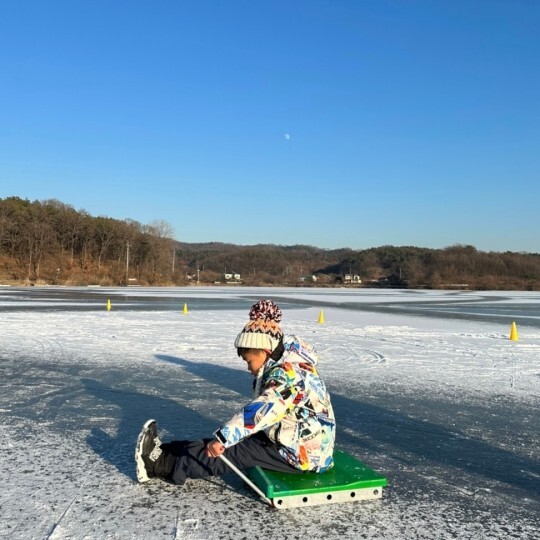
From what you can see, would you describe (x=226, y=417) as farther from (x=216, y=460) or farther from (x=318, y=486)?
(x=318, y=486)

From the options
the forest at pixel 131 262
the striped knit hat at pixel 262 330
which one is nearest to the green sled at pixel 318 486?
the striped knit hat at pixel 262 330

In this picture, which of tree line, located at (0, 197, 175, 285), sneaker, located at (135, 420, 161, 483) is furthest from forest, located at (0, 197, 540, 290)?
sneaker, located at (135, 420, 161, 483)

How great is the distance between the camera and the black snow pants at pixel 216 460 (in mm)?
3771

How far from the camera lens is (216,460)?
3.78m

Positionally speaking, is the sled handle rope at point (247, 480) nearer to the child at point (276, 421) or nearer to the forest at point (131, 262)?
the child at point (276, 421)

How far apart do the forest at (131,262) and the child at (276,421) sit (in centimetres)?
6369

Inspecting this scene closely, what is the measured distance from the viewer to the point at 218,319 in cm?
1825

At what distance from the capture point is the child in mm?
3598

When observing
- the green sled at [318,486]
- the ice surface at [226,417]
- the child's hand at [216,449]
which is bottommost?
the ice surface at [226,417]

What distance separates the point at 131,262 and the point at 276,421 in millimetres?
98268

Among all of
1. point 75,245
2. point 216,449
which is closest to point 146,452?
point 216,449

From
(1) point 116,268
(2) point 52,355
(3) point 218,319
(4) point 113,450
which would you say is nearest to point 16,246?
(1) point 116,268

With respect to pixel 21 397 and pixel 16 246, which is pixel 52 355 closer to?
pixel 21 397

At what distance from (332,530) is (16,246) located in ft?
298
